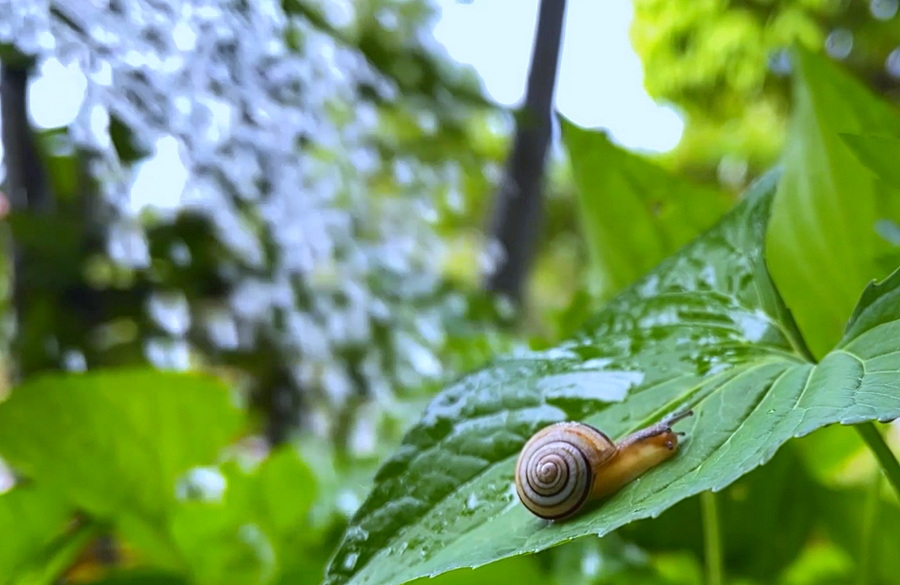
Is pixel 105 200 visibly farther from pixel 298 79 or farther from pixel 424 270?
pixel 424 270

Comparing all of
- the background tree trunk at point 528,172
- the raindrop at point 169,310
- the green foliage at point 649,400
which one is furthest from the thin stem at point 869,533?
the raindrop at point 169,310

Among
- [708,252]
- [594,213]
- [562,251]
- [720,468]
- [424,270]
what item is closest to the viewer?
[720,468]

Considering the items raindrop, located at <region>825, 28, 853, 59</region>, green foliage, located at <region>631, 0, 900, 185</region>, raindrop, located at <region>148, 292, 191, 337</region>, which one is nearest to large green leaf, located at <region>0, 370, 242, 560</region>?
raindrop, located at <region>148, 292, 191, 337</region>

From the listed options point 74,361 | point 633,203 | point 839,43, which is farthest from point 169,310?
point 839,43

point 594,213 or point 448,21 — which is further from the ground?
point 448,21

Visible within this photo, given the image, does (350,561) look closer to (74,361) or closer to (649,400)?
(649,400)

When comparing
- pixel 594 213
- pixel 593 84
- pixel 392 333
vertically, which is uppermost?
pixel 593 84

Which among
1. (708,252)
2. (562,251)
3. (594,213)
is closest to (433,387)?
(594,213)
